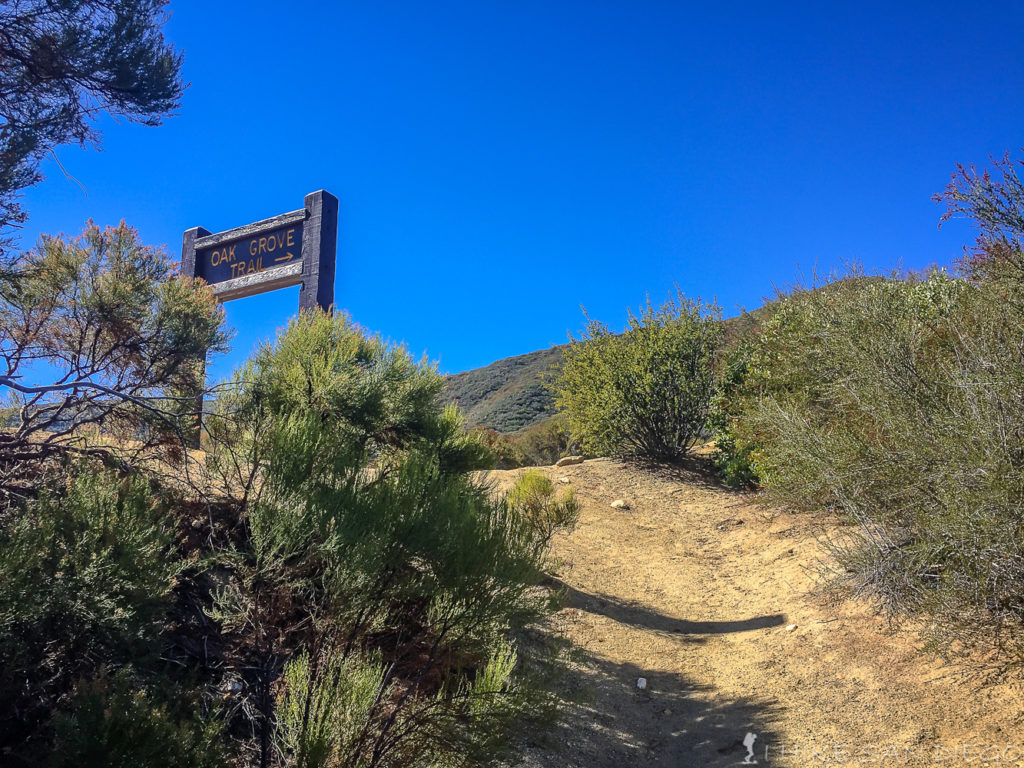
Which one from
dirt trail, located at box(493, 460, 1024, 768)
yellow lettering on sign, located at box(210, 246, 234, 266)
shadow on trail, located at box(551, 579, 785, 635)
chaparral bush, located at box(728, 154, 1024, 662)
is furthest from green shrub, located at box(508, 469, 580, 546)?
yellow lettering on sign, located at box(210, 246, 234, 266)

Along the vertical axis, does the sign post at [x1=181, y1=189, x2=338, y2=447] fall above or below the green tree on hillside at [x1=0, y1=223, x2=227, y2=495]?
above

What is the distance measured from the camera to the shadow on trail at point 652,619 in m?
6.65

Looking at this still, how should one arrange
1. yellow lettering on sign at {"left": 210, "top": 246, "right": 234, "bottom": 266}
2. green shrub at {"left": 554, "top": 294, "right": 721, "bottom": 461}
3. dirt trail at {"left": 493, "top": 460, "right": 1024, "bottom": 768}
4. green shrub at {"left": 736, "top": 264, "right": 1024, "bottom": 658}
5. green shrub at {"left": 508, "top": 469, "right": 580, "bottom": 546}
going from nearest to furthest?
1. green shrub at {"left": 736, "top": 264, "right": 1024, "bottom": 658}
2. dirt trail at {"left": 493, "top": 460, "right": 1024, "bottom": 768}
3. green shrub at {"left": 508, "top": 469, "right": 580, "bottom": 546}
4. yellow lettering on sign at {"left": 210, "top": 246, "right": 234, "bottom": 266}
5. green shrub at {"left": 554, "top": 294, "right": 721, "bottom": 461}

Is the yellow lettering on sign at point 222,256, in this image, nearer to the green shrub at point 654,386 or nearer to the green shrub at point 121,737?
the green shrub at point 121,737

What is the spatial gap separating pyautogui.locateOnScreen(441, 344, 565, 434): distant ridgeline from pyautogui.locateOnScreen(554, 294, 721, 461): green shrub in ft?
65.3

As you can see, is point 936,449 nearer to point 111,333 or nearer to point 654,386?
point 111,333

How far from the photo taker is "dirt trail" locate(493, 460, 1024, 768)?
4.28 m

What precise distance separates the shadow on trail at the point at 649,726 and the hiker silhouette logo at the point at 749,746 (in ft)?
0.09

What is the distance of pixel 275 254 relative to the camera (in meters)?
7.05

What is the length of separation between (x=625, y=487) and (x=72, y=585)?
32.3 feet

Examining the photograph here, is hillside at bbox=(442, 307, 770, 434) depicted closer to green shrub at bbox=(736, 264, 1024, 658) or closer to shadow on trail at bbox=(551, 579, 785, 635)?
shadow on trail at bbox=(551, 579, 785, 635)

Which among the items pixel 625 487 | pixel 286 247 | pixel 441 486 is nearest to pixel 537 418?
pixel 625 487

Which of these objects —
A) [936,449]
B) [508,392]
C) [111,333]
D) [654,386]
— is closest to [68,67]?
[111,333]

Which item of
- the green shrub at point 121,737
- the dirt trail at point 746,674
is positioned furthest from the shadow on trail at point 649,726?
the green shrub at point 121,737
